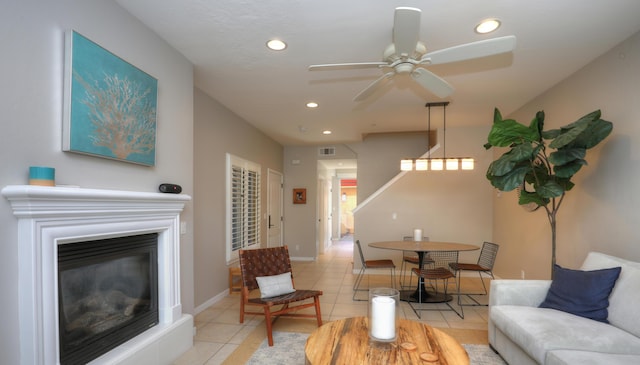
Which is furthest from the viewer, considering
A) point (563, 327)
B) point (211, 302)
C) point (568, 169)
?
point (211, 302)

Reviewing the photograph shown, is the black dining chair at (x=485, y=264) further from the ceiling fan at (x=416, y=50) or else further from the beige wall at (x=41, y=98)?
the beige wall at (x=41, y=98)

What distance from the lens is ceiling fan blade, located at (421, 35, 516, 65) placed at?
1900mm

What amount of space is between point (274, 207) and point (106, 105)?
5.06 metres

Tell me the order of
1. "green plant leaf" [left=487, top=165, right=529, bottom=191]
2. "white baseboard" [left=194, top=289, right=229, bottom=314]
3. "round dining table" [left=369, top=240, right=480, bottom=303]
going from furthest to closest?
"round dining table" [left=369, top=240, right=480, bottom=303]
"white baseboard" [left=194, top=289, right=229, bottom=314]
"green plant leaf" [left=487, top=165, right=529, bottom=191]

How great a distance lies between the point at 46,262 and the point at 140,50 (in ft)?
5.39

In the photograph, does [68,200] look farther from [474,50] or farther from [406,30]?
[474,50]

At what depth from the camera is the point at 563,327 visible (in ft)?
7.26

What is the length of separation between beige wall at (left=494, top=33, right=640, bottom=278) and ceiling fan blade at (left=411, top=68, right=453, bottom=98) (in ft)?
5.12

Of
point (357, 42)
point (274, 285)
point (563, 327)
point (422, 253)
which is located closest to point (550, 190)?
point (563, 327)

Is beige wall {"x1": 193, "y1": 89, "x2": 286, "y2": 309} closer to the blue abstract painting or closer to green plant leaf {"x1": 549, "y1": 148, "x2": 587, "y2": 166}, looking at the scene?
the blue abstract painting

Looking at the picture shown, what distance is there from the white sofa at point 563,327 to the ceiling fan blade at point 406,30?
213 centimetres

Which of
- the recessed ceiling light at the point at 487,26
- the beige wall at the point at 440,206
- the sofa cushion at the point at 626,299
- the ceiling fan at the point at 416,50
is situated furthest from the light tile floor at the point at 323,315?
the recessed ceiling light at the point at 487,26

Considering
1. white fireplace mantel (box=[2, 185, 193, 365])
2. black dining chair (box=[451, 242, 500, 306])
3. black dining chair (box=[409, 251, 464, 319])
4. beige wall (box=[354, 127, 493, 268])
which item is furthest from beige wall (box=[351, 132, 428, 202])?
white fireplace mantel (box=[2, 185, 193, 365])

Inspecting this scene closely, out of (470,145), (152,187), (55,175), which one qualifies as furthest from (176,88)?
(470,145)
